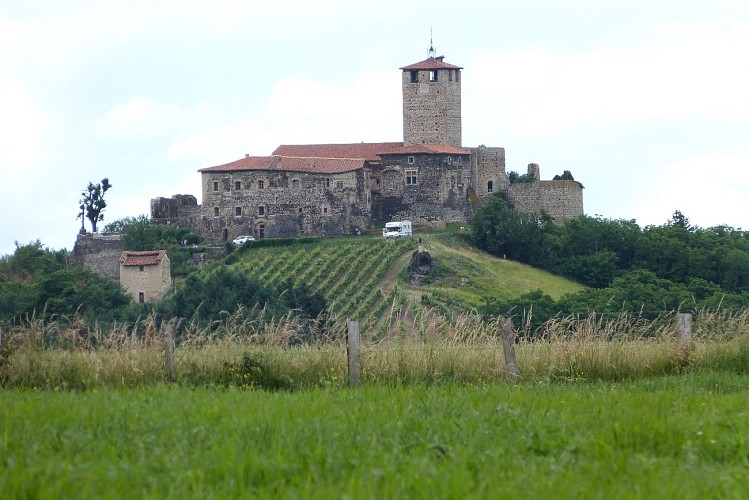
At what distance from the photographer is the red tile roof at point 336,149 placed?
5634 centimetres

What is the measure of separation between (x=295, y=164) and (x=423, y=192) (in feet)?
19.2

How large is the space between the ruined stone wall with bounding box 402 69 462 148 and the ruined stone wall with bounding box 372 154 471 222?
206 cm

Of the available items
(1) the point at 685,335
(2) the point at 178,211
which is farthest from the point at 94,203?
(1) the point at 685,335

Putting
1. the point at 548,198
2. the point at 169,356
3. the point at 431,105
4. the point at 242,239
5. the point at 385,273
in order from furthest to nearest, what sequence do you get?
1. the point at 548,198
2. the point at 431,105
3. the point at 242,239
4. the point at 385,273
5. the point at 169,356

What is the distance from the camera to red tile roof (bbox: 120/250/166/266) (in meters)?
49.1

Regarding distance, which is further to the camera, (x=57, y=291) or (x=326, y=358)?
(x=57, y=291)

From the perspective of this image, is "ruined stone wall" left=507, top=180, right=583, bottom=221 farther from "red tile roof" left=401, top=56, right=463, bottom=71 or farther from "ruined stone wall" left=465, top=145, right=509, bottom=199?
"red tile roof" left=401, top=56, right=463, bottom=71

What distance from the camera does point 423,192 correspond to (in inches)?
2101

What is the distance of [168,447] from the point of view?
7.42 m

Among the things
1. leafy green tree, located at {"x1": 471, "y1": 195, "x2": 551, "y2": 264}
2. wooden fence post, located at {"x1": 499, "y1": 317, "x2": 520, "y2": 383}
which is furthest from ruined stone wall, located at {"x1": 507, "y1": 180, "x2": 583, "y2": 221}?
wooden fence post, located at {"x1": 499, "y1": 317, "x2": 520, "y2": 383}

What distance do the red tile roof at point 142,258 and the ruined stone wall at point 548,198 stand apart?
16525 mm

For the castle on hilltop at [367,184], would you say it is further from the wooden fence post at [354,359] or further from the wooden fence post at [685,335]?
the wooden fence post at [354,359]

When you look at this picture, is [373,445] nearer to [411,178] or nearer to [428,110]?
[411,178]

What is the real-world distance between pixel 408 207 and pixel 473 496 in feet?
156
